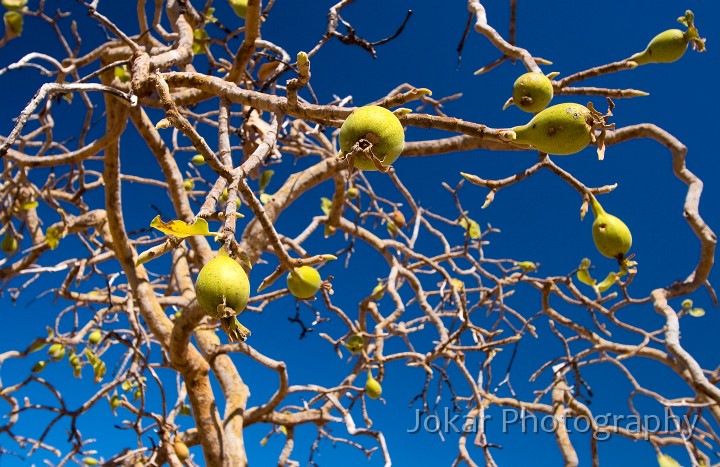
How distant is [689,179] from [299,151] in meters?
2.79

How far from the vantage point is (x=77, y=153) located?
3.03 meters

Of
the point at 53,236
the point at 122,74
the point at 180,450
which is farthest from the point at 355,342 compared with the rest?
the point at 122,74

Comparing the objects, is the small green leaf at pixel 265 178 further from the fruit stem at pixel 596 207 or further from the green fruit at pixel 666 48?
the fruit stem at pixel 596 207

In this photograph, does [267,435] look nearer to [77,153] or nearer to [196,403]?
[196,403]

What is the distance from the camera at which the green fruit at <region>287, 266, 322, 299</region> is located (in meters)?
1.49

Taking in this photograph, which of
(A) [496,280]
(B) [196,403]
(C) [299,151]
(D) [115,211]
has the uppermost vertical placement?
(C) [299,151]

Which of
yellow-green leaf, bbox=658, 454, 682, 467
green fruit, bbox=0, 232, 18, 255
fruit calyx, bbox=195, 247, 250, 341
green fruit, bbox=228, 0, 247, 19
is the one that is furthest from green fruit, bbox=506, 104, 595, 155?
green fruit, bbox=0, 232, 18, 255

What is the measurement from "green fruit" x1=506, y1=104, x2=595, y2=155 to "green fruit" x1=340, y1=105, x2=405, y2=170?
0.75 feet

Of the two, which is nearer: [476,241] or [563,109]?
[563,109]

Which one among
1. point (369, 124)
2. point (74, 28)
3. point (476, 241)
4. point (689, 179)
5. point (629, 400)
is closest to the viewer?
point (369, 124)

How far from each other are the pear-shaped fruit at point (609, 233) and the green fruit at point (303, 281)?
36.9 inches

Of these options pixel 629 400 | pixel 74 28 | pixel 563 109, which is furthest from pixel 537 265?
pixel 74 28

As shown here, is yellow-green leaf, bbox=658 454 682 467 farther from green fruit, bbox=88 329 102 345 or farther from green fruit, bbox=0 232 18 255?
green fruit, bbox=0 232 18 255

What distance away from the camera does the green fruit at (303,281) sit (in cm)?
149
